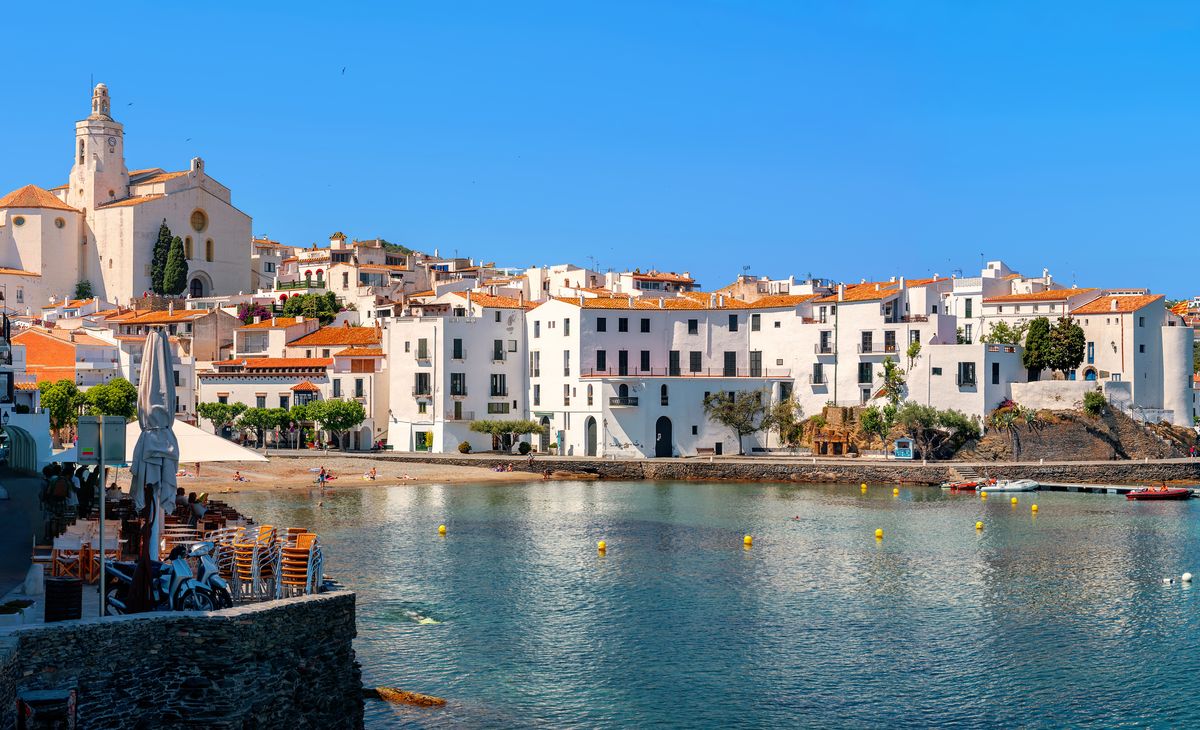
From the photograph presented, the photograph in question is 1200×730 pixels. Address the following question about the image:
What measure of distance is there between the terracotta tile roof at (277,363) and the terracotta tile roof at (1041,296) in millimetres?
37307

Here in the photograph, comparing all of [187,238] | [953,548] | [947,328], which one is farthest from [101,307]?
[953,548]

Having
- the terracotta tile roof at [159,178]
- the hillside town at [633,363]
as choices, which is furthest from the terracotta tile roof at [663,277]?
the terracotta tile roof at [159,178]

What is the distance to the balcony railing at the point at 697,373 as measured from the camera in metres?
68.0

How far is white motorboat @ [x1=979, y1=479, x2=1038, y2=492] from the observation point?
5616cm

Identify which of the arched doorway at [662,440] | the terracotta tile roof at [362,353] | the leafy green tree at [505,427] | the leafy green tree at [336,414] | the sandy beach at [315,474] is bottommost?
the sandy beach at [315,474]

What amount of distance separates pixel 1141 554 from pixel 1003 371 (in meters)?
27.8

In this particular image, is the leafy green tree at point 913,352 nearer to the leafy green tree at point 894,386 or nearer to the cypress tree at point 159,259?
the leafy green tree at point 894,386

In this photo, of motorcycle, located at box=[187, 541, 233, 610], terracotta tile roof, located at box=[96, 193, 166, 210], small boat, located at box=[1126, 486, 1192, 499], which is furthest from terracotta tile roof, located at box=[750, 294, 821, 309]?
terracotta tile roof, located at box=[96, 193, 166, 210]

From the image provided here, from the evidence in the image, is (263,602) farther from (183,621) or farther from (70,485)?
(70,485)

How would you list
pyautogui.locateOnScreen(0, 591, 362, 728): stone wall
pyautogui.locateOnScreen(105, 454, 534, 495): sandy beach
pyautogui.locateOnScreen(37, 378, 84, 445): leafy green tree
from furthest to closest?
1. pyautogui.locateOnScreen(37, 378, 84, 445): leafy green tree
2. pyautogui.locateOnScreen(105, 454, 534, 495): sandy beach
3. pyautogui.locateOnScreen(0, 591, 362, 728): stone wall

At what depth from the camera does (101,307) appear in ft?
321

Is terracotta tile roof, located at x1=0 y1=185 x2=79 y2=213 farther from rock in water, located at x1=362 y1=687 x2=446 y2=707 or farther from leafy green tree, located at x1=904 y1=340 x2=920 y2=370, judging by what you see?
rock in water, located at x1=362 y1=687 x2=446 y2=707

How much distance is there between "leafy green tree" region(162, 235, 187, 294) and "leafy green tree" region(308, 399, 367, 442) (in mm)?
40261

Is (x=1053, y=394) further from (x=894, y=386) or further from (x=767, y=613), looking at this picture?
(x=767, y=613)
